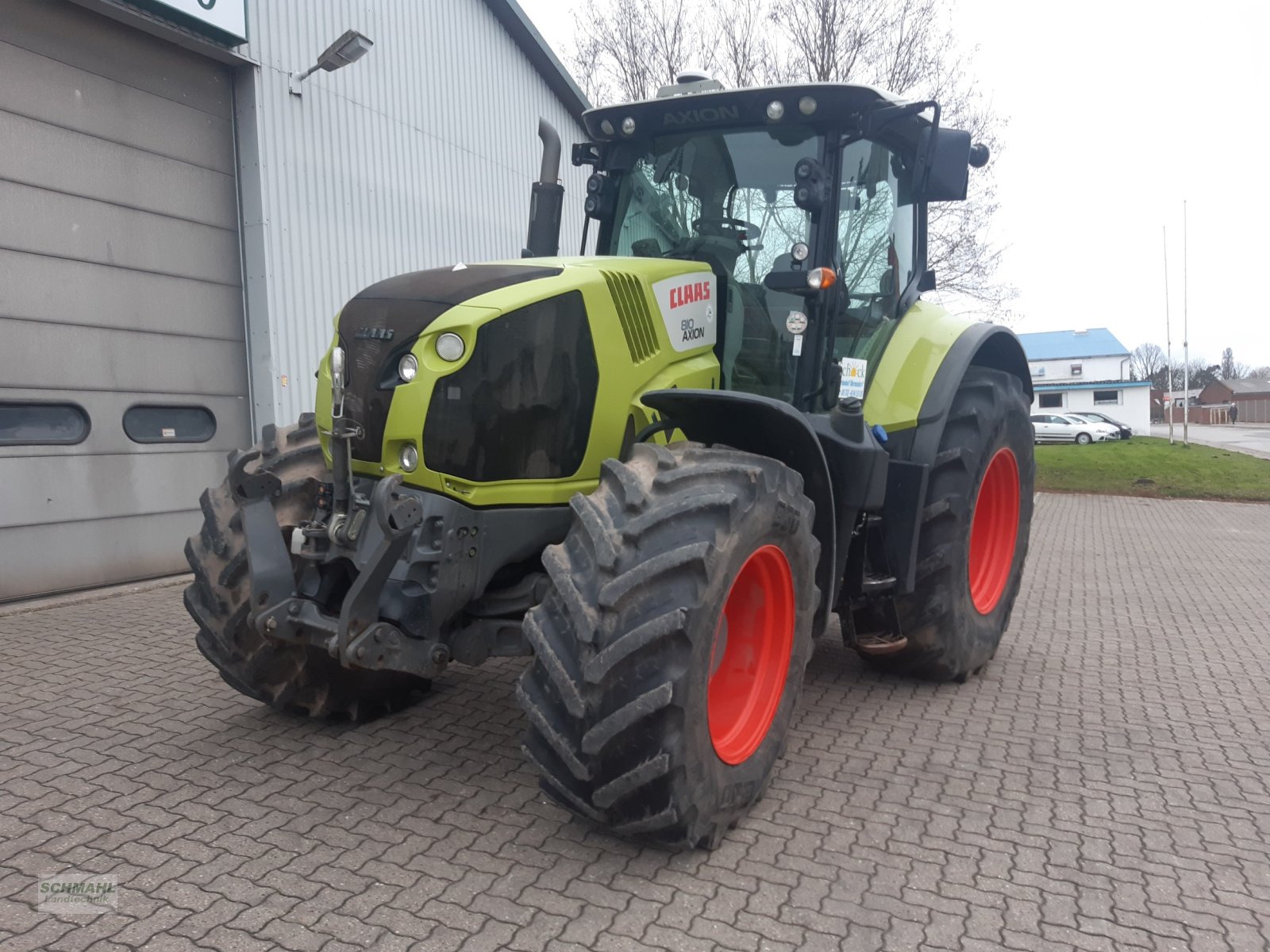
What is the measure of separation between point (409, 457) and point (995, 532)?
11.8 feet

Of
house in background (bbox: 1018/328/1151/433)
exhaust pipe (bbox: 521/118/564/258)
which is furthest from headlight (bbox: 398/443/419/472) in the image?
house in background (bbox: 1018/328/1151/433)

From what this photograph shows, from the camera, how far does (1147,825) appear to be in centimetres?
332

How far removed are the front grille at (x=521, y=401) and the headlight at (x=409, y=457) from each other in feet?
0.14

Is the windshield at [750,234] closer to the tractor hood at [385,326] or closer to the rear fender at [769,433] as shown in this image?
the rear fender at [769,433]

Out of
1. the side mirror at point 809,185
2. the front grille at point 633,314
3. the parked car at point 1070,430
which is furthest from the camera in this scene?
the parked car at point 1070,430

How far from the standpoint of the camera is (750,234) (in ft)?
13.9

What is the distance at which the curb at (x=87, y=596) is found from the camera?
6.40 meters

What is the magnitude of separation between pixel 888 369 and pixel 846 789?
1.97m

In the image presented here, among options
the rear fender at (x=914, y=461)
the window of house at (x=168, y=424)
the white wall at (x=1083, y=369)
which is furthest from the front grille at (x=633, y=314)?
the white wall at (x=1083, y=369)

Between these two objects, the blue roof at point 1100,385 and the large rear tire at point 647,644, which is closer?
the large rear tire at point 647,644

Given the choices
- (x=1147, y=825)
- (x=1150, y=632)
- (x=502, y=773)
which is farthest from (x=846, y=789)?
(x=1150, y=632)

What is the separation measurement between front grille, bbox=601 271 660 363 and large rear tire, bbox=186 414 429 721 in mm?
1297

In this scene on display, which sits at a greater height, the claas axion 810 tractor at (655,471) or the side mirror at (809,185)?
the side mirror at (809,185)

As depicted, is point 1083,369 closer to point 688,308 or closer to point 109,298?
point 109,298
